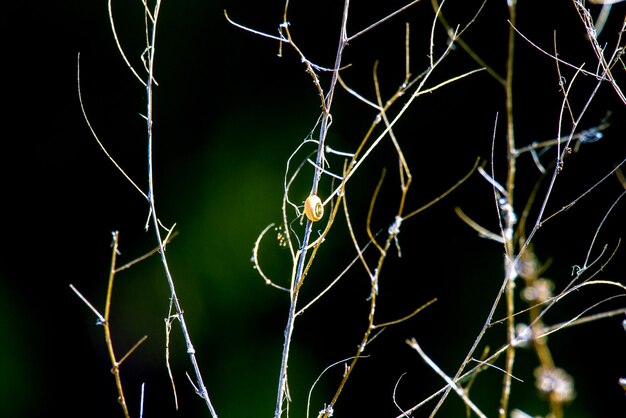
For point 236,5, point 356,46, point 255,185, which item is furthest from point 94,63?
point 356,46

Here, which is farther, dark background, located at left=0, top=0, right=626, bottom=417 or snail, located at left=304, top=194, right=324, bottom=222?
dark background, located at left=0, top=0, right=626, bottom=417

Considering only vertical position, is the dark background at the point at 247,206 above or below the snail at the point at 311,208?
below

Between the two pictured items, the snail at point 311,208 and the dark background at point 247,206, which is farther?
the dark background at point 247,206

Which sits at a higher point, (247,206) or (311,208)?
(311,208)

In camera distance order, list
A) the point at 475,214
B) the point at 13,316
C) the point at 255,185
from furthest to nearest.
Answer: the point at 13,316 < the point at 255,185 < the point at 475,214

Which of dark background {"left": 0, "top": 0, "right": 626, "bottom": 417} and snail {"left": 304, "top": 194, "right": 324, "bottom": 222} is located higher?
snail {"left": 304, "top": 194, "right": 324, "bottom": 222}

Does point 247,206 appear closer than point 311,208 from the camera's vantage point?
No

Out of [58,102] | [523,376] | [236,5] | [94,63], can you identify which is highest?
[236,5]

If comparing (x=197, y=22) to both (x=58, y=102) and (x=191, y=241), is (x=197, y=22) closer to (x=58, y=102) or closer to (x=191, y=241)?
(x=58, y=102)
